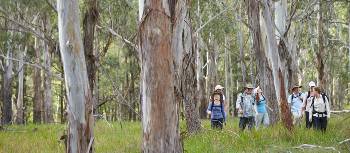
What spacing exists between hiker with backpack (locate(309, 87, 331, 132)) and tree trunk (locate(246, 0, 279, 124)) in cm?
143

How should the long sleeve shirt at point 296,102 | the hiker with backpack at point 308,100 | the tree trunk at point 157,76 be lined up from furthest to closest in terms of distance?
the long sleeve shirt at point 296,102 < the hiker with backpack at point 308,100 < the tree trunk at point 157,76

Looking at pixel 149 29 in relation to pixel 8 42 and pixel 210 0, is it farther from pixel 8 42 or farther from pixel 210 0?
pixel 210 0

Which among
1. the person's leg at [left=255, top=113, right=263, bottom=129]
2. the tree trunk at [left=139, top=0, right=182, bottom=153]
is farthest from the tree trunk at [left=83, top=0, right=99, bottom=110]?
the person's leg at [left=255, top=113, right=263, bottom=129]

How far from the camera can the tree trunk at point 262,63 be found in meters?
12.0

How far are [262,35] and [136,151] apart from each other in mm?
4916

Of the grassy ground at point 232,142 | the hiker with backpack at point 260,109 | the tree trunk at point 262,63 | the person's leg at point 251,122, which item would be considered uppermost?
the tree trunk at point 262,63

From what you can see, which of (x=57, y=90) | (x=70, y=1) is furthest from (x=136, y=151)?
(x=57, y=90)

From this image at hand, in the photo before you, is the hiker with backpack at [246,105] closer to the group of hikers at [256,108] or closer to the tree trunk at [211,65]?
the group of hikers at [256,108]

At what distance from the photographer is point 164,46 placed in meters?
5.40

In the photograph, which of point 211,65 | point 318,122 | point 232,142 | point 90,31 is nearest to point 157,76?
point 90,31

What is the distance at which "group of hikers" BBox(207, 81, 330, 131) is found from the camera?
425 inches

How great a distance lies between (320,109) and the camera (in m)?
10.8

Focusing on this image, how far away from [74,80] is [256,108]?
5928mm

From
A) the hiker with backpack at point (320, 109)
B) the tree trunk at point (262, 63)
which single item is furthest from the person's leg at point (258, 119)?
the hiker with backpack at point (320, 109)
